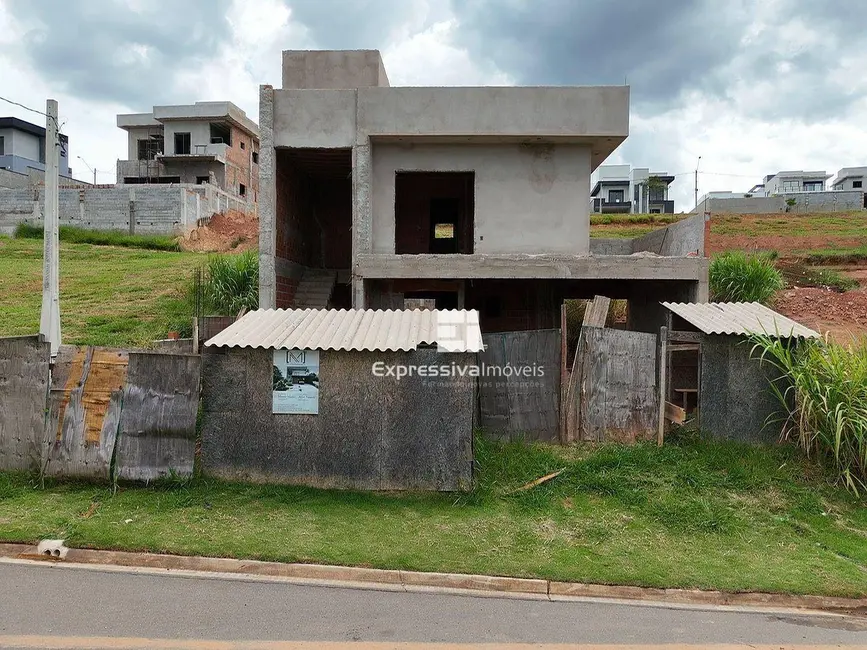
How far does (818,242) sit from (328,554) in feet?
93.3

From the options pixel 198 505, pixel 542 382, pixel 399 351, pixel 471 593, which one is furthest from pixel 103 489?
pixel 542 382

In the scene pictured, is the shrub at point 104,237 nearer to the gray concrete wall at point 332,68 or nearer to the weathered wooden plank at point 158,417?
the gray concrete wall at point 332,68

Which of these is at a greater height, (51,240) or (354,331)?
(51,240)

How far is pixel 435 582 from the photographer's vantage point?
4.62 metres

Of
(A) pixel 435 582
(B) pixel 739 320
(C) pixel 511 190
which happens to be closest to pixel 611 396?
(B) pixel 739 320

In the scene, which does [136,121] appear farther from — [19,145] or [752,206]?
[752,206]

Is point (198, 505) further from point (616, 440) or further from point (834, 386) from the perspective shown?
point (834, 386)

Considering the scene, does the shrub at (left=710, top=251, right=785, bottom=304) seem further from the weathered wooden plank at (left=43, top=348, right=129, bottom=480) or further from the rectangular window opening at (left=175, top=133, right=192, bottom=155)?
the rectangular window opening at (left=175, top=133, right=192, bottom=155)

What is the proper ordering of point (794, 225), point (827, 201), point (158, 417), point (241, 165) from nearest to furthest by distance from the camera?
point (158, 417), point (794, 225), point (241, 165), point (827, 201)

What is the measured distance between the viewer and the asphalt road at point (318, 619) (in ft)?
12.2

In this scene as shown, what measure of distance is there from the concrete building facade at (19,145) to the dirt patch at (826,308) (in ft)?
139

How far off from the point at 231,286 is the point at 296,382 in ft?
26.9

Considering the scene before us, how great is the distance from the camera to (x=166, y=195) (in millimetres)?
25844

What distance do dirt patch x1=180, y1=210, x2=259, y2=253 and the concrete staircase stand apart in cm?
1184
